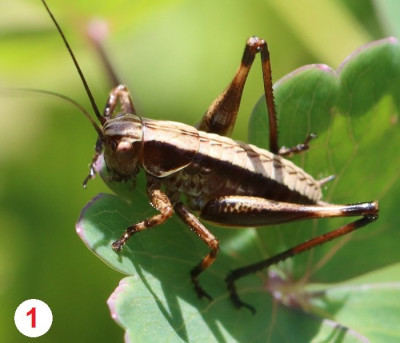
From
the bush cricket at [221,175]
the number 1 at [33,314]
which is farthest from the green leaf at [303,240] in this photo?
the number 1 at [33,314]

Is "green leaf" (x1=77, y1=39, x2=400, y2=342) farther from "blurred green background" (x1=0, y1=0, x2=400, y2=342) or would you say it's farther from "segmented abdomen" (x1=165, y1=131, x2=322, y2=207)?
"blurred green background" (x1=0, y1=0, x2=400, y2=342)

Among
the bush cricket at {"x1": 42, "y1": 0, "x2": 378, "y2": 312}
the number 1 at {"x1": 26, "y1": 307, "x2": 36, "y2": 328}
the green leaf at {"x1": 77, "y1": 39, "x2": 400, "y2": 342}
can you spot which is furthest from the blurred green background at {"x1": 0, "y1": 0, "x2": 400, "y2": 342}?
the bush cricket at {"x1": 42, "y1": 0, "x2": 378, "y2": 312}

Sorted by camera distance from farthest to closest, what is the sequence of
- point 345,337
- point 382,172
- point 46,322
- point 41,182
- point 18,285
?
point 41,182, point 18,285, point 46,322, point 382,172, point 345,337

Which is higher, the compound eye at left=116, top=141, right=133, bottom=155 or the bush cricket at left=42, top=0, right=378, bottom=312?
the compound eye at left=116, top=141, right=133, bottom=155

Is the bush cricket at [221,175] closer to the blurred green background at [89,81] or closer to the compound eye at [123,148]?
the compound eye at [123,148]

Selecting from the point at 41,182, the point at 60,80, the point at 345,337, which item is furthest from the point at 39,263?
the point at 345,337

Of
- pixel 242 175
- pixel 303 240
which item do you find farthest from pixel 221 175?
pixel 303 240

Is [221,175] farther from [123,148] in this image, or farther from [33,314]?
[33,314]

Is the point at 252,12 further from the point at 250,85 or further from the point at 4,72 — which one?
the point at 4,72
